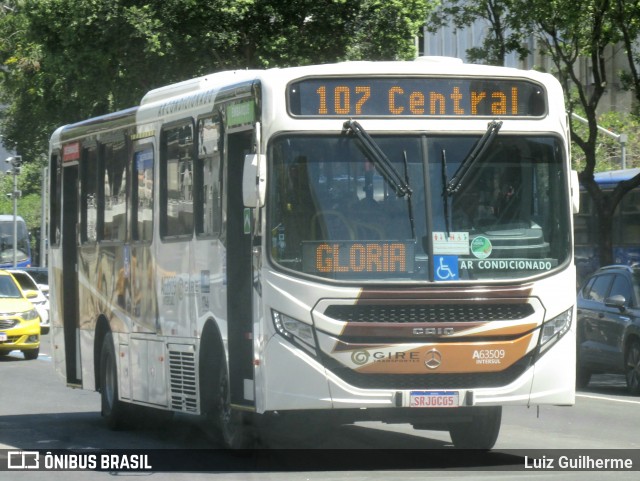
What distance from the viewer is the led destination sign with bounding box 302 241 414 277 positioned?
34.2ft

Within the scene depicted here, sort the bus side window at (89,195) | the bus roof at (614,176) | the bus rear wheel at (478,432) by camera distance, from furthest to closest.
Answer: the bus roof at (614,176), the bus side window at (89,195), the bus rear wheel at (478,432)

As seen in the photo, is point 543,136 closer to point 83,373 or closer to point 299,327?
point 299,327

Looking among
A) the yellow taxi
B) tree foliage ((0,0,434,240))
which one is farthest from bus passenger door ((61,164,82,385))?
tree foliage ((0,0,434,240))

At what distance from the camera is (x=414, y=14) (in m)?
30.4

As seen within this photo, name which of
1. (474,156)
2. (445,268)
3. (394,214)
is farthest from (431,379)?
(474,156)

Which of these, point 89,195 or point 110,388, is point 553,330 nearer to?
point 110,388

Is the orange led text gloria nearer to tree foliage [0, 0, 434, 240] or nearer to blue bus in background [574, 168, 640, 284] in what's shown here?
tree foliage [0, 0, 434, 240]

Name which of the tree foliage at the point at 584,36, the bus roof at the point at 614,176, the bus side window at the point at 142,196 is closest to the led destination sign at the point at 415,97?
the bus side window at the point at 142,196

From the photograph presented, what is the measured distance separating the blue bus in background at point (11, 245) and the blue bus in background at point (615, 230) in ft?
107

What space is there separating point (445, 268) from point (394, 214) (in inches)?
20.4

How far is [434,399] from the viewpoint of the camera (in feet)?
34.2

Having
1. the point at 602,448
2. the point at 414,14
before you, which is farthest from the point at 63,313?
the point at 414,14

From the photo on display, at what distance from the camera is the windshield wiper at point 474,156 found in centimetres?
1061

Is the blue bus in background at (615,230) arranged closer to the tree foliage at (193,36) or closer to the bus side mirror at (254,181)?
the tree foliage at (193,36)
